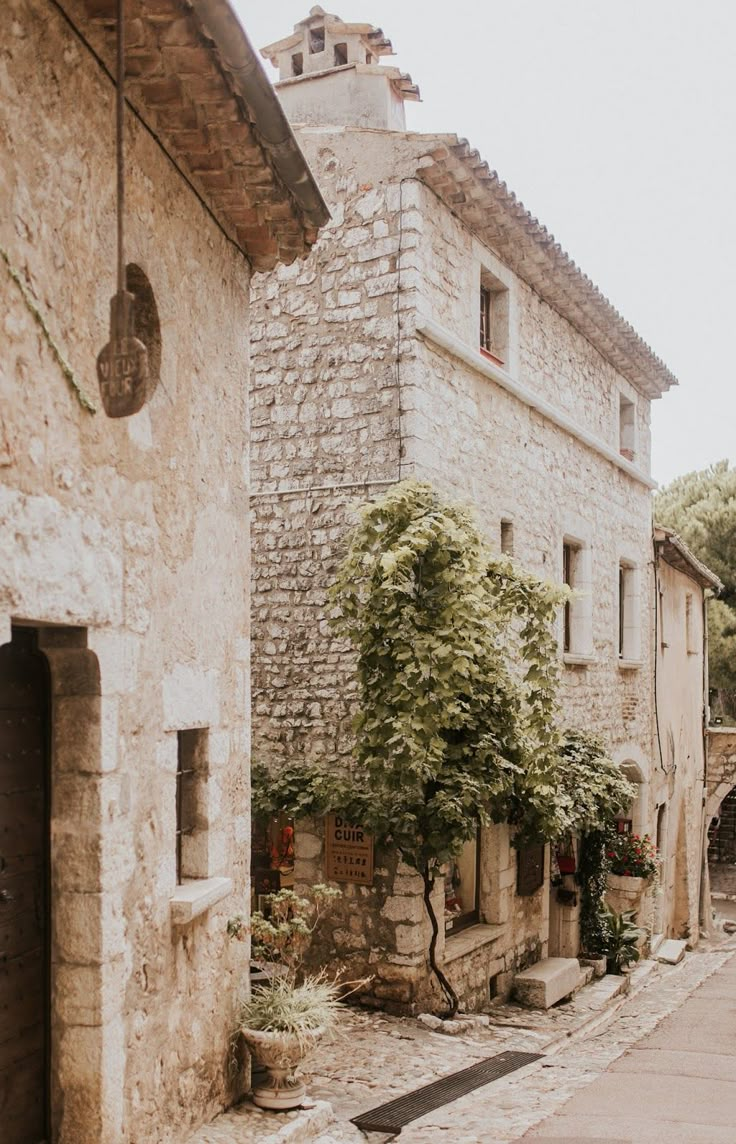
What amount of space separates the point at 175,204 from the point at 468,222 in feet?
17.6

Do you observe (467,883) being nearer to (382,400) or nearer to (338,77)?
(382,400)

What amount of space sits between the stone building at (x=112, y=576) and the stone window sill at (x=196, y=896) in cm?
1

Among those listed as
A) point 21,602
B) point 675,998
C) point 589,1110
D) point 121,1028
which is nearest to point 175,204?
point 21,602

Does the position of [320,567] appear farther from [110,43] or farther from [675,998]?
[675,998]

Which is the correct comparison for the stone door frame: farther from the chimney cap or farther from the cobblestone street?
the chimney cap

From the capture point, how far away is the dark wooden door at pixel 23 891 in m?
4.16

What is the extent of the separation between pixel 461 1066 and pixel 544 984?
117 inches

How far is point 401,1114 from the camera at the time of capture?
20.8 feet

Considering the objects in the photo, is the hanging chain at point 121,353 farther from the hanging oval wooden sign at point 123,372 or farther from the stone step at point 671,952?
the stone step at point 671,952

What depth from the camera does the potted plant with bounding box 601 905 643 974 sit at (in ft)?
41.5

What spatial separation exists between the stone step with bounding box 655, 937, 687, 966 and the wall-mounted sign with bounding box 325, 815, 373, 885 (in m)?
7.66

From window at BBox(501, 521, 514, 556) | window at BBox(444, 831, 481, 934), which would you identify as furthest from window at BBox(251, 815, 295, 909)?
window at BBox(501, 521, 514, 556)

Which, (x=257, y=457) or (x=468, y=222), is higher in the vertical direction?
(x=468, y=222)

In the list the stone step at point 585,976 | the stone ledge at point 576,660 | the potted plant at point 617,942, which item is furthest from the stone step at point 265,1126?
the potted plant at point 617,942
